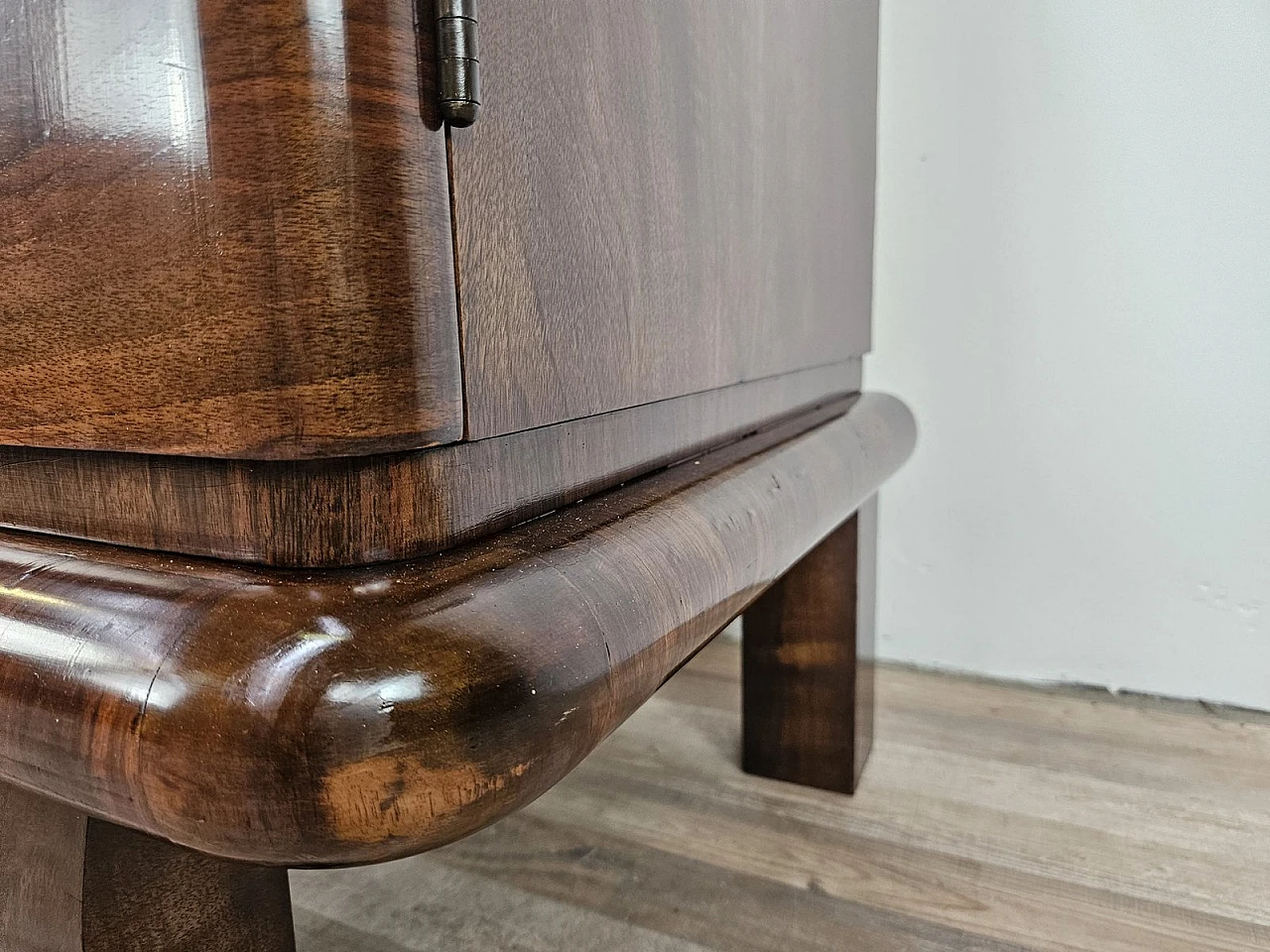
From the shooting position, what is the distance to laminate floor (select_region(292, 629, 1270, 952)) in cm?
62

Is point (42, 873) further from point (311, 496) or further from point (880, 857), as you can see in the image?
point (880, 857)

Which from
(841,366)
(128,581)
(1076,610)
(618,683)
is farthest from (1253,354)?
(128,581)

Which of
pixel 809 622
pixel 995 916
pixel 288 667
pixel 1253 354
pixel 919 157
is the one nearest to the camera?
pixel 288 667

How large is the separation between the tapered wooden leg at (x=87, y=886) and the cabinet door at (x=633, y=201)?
0.26 m

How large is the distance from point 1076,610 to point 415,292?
38.5 inches

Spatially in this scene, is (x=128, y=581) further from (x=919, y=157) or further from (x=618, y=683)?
(x=919, y=157)

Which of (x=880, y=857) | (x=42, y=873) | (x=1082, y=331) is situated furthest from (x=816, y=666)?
(x=42, y=873)

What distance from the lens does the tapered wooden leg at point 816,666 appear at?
2.57 ft

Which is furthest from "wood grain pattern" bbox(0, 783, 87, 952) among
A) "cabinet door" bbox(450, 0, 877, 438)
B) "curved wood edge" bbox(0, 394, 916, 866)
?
"cabinet door" bbox(450, 0, 877, 438)

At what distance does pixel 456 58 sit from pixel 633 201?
114mm

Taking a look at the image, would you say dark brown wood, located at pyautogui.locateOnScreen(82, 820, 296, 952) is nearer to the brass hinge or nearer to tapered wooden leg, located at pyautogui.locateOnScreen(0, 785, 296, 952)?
tapered wooden leg, located at pyautogui.locateOnScreen(0, 785, 296, 952)

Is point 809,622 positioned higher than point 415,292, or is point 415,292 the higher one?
point 415,292

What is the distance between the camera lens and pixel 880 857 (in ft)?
2.29

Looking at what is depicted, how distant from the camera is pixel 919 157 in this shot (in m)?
1.01
